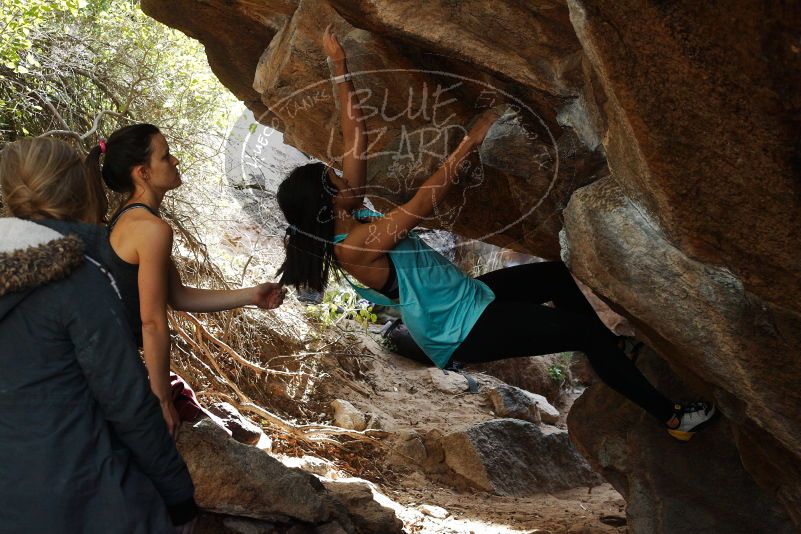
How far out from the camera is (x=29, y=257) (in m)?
2.09

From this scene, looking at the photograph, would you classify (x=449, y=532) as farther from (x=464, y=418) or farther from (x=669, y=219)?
(x=669, y=219)

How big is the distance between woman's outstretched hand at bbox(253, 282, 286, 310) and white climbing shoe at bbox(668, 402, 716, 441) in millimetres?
1973

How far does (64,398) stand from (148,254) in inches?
28.3

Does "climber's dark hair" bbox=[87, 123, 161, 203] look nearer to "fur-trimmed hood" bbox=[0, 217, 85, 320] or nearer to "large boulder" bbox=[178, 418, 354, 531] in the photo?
"fur-trimmed hood" bbox=[0, 217, 85, 320]

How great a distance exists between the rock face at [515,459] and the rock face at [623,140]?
158cm

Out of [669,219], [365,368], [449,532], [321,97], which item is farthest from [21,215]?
[365,368]

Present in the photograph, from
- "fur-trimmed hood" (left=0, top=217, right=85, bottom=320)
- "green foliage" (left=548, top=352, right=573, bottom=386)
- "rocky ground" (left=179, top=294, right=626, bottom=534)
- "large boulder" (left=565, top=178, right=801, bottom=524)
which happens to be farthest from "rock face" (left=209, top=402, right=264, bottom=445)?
"green foliage" (left=548, top=352, right=573, bottom=386)

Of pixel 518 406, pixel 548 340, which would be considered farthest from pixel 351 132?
pixel 518 406

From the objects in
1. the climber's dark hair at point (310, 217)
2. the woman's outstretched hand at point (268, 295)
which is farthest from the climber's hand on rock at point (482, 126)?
the woman's outstretched hand at point (268, 295)

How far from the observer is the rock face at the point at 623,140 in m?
2.04

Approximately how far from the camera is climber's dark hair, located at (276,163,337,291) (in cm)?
330

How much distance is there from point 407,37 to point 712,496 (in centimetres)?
281

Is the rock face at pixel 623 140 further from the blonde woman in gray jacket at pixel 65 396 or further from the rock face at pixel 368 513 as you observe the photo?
the blonde woman in gray jacket at pixel 65 396

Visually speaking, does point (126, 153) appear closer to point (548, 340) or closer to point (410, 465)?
point (548, 340)
